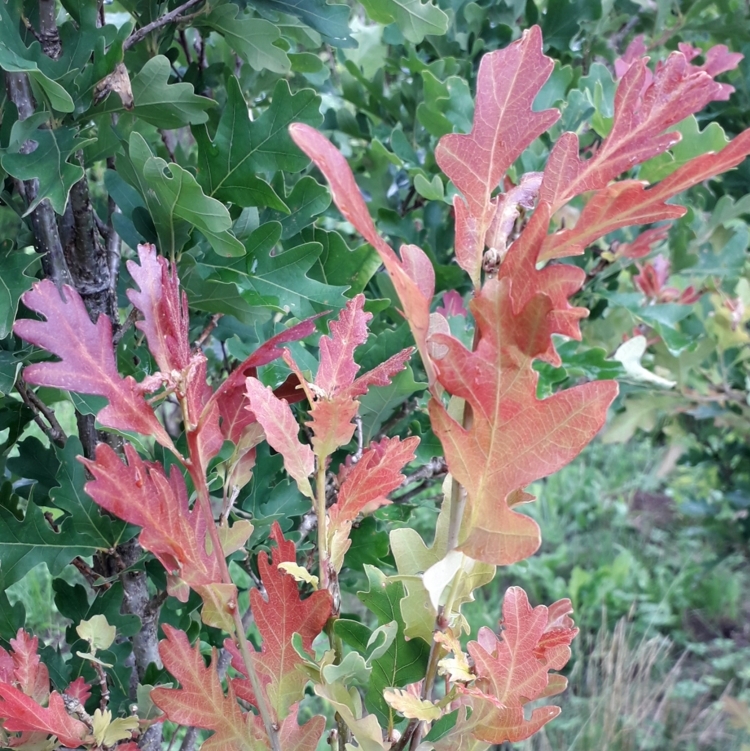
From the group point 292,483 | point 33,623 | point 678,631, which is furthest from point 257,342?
point 678,631

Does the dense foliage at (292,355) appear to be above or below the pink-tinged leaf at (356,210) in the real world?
below

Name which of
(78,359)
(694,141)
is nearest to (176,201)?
(78,359)

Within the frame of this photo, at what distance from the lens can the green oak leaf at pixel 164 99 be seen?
581 millimetres

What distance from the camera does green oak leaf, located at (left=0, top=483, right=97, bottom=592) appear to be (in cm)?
63

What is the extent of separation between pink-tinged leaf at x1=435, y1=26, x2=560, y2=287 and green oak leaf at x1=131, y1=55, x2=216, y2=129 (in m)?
0.28

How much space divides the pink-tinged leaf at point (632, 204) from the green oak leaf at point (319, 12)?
0.43m

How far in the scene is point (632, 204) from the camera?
370mm

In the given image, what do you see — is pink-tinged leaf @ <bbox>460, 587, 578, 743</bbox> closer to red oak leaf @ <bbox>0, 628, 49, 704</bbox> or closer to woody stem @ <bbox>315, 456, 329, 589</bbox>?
woody stem @ <bbox>315, 456, 329, 589</bbox>

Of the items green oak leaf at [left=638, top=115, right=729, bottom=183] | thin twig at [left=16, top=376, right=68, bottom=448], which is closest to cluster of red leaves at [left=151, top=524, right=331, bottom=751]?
thin twig at [left=16, top=376, right=68, bottom=448]

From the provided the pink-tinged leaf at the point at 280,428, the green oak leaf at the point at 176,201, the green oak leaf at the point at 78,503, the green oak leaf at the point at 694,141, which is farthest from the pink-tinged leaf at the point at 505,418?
the green oak leaf at the point at 694,141

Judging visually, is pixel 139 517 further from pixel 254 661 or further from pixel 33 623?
pixel 33 623

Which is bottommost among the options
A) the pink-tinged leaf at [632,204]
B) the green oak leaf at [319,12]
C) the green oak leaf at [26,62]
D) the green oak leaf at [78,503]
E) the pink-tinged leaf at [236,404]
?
the green oak leaf at [78,503]

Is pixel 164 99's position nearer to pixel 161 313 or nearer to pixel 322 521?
pixel 161 313

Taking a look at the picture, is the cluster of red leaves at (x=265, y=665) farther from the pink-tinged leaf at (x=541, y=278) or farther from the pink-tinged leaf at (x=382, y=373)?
the pink-tinged leaf at (x=541, y=278)
